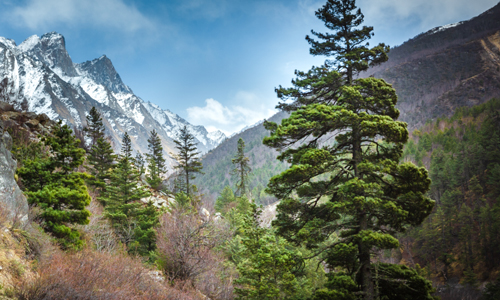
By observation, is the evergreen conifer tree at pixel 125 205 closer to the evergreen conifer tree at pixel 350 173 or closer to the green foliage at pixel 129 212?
the green foliage at pixel 129 212

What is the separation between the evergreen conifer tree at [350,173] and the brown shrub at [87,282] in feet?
19.7

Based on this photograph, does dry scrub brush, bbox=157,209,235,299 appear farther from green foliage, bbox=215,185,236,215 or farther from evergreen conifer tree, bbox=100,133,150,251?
green foliage, bbox=215,185,236,215

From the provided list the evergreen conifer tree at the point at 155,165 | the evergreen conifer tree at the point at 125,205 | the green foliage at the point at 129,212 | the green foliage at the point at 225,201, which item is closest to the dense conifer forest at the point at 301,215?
the green foliage at the point at 129,212

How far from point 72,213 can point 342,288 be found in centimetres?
1138

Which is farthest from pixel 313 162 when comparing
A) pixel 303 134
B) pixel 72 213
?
pixel 72 213

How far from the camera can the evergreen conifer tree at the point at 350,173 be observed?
780cm

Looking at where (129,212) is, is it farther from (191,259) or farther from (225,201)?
(225,201)

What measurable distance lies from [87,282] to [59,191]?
516 cm

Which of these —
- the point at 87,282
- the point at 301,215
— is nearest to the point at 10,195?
the point at 87,282

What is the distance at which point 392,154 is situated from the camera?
9.05 metres

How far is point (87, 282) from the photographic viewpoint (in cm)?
780

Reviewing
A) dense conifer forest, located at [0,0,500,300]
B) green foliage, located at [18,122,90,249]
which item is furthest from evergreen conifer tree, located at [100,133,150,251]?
green foliage, located at [18,122,90,249]

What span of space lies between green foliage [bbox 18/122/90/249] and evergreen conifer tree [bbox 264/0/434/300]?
8987 mm

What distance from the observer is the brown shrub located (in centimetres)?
660
